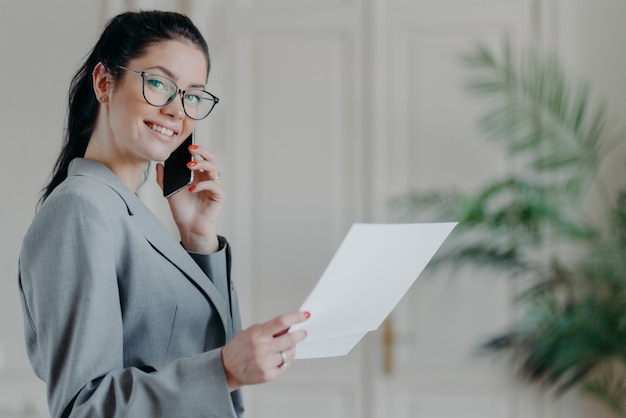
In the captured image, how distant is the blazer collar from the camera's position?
130 centimetres

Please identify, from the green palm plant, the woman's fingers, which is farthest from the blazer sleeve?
the green palm plant

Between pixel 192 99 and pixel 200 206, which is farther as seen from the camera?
pixel 200 206

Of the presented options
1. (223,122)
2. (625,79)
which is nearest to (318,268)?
(223,122)

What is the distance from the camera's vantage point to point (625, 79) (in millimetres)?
3455

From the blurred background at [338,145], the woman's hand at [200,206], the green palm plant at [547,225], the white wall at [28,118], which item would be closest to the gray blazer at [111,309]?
the woman's hand at [200,206]

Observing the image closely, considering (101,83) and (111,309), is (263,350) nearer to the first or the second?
(111,309)

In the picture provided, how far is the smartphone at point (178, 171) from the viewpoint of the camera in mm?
1560

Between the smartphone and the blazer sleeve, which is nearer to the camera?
the blazer sleeve

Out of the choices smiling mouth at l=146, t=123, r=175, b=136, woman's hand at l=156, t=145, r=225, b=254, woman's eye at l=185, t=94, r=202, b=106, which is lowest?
woman's hand at l=156, t=145, r=225, b=254

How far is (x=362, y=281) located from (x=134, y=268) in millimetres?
344

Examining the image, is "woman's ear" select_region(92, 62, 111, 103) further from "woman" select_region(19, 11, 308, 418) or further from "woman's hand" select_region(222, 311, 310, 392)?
"woman's hand" select_region(222, 311, 310, 392)

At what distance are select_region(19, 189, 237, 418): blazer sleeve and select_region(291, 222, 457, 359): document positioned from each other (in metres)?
0.15

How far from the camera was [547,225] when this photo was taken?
11.3ft

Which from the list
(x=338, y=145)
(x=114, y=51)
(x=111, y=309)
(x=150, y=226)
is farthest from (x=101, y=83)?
(x=338, y=145)
